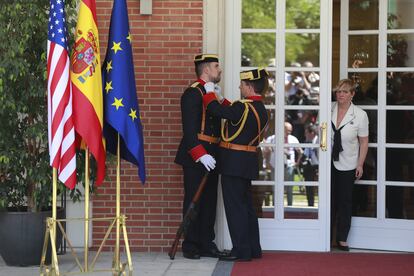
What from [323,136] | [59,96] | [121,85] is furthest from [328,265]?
[59,96]

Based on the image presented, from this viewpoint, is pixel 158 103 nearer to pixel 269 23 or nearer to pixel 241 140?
pixel 241 140

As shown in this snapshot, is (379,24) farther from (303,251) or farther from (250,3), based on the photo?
(303,251)

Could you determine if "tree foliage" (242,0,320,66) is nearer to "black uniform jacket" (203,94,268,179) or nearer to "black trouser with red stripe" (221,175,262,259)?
"black uniform jacket" (203,94,268,179)

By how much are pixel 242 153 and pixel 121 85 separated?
1.66 m

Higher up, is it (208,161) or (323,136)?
(323,136)

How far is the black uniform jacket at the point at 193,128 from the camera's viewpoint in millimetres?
7723

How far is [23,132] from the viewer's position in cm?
733

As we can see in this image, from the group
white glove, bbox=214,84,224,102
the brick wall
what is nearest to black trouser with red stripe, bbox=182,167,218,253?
the brick wall

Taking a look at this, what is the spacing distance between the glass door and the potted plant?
6.39 ft

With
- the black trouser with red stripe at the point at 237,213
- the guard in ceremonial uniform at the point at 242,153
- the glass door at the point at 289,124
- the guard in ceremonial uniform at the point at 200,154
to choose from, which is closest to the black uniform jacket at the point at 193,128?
the guard in ceremonial uniform at the point at 200,154

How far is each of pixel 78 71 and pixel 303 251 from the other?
10.4 ft

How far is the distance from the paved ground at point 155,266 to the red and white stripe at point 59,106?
1.19 metres

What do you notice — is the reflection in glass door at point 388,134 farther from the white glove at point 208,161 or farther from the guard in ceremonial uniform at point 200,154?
the white glove at point 208,161

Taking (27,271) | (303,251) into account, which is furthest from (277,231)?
(27,271)
